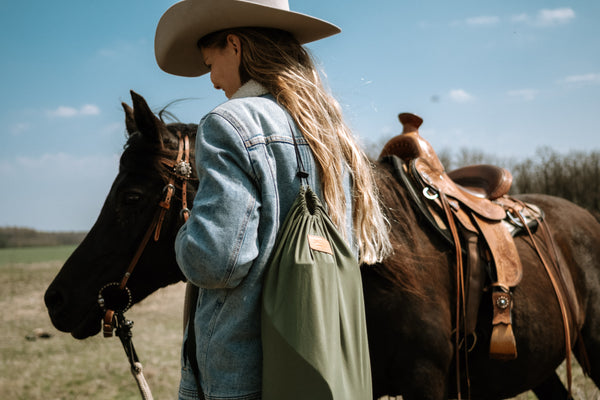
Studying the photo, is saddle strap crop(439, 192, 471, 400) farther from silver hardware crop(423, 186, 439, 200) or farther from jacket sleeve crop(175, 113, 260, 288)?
jacket sleeve crop(175, 113, 260, 288)

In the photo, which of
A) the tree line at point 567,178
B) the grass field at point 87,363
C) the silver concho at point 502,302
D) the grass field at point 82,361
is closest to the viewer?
the silver concho at point 502,302

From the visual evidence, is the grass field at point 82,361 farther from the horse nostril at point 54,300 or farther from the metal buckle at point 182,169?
the metal buckle at point 182,169

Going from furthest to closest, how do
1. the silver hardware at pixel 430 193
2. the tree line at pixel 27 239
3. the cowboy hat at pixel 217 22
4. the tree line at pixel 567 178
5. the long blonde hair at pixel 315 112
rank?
1. the tree line at pixel 27 239
2. the tree line at pixel 567 178
3. the silver hardware at pixel 430 193
4. the cowboy hat at pixel 217 22
5. the long blonde hair at pixel 315 112

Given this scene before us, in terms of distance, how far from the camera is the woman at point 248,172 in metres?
1.21

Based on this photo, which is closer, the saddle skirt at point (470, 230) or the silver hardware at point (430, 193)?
the saddle skirt at point (470, 230)

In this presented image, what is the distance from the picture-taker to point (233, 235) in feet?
3.92

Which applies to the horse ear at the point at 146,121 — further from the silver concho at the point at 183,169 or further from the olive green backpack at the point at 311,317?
the olive green backpack at the point at 311,317

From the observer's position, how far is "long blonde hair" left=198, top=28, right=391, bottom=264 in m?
1.43

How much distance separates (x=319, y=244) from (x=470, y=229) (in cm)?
145

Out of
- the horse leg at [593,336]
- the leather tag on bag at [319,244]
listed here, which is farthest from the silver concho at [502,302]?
the leather tag on bag at [319,244]

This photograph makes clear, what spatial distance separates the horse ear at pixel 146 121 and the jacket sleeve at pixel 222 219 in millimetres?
797

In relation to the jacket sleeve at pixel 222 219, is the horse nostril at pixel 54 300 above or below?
below

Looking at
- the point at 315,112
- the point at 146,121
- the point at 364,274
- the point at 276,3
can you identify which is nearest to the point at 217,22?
the point at 276,3

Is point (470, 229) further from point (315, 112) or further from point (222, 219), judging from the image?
point (222, 219)
